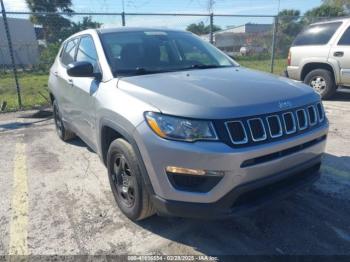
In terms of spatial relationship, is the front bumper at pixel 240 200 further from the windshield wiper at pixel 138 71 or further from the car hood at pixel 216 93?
the windshield wiper at pixel 138 71

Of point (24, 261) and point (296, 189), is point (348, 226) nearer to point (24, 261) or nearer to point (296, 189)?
point (296, 189)

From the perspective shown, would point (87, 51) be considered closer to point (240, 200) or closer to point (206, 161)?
point (206, 161)

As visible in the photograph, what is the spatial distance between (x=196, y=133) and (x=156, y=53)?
1711 mm

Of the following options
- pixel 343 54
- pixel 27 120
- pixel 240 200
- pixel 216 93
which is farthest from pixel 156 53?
pixel 343 54

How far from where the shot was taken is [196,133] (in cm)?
250

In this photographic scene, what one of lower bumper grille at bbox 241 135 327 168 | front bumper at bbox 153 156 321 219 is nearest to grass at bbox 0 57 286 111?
front bumper at bbox 153 156 321 219

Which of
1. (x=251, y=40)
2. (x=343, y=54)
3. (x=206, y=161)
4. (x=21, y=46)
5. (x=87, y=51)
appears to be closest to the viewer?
(x=206, y=161)

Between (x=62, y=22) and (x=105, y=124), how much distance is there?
9.93 m

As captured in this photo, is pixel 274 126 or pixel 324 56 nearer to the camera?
pixel 274 126

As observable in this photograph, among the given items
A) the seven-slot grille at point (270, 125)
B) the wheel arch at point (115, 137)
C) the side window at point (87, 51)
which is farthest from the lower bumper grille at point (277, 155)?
the side window at point (87, 51)

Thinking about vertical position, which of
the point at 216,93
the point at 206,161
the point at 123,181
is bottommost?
the point at 123,181

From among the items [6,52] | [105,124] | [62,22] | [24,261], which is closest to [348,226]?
[105,124]

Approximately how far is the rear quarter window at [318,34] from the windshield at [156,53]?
515cm

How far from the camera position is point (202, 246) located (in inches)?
117
